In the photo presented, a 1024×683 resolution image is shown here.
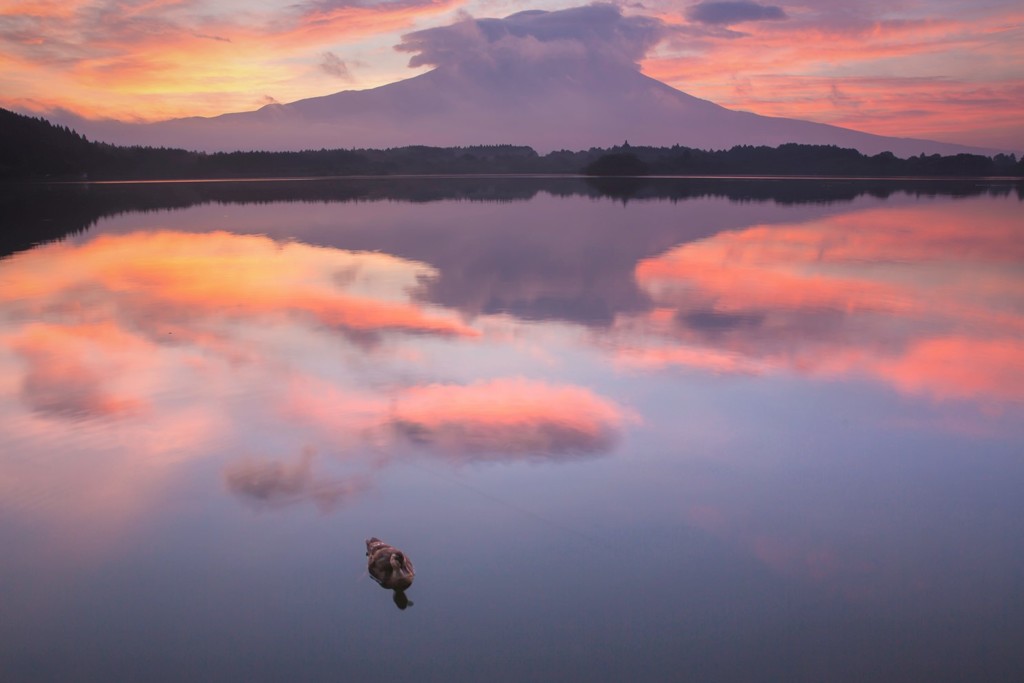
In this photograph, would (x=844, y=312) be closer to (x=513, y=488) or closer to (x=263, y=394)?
(x=513, y=488)

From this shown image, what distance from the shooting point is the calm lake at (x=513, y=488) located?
5.02 metres

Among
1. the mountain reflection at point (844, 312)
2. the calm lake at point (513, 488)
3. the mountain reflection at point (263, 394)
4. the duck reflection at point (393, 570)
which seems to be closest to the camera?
the calm lake at point (513, 488)

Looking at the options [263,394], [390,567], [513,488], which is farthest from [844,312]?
[390,567]

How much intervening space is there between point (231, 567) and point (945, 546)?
5.99 meters

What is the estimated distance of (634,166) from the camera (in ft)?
417

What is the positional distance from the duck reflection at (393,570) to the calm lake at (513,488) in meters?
0.09

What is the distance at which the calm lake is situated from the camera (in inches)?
198

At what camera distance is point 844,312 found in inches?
605

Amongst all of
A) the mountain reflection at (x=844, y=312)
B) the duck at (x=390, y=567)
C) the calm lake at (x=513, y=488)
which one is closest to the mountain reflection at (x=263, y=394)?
the calm lake at (x=513, y=488)

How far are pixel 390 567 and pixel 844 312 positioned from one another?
42.1ft

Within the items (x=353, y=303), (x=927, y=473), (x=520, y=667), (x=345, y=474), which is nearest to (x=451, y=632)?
(x=520, y=667)

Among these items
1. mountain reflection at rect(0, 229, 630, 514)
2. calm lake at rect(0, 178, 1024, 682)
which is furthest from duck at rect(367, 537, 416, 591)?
mountain reflection at rect(0, 229, 630, 514)

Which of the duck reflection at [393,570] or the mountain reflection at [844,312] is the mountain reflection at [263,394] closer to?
the duck reflection at [393,570]

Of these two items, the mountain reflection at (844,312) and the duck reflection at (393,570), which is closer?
the duck reflection at (393,570)
